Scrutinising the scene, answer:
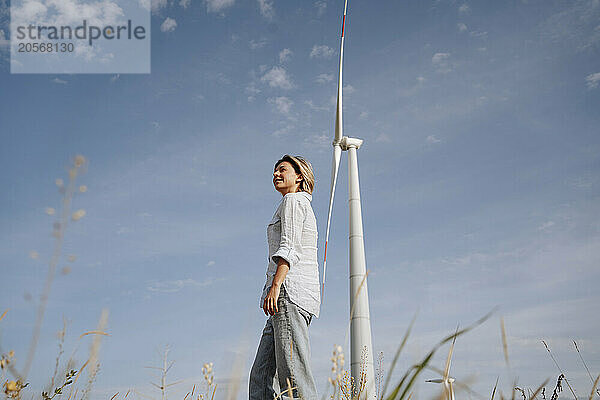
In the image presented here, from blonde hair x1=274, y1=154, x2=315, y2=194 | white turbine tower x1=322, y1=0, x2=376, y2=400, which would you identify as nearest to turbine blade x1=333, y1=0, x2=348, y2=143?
white turbine tower x1=322, y1=0, x2=376, y2=400

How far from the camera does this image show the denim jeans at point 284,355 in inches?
159

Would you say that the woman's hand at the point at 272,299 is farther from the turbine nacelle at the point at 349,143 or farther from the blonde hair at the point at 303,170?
the turbine nacelle at the point at 349,143

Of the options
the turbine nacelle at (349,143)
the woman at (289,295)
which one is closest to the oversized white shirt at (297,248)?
the woman at (289,295)

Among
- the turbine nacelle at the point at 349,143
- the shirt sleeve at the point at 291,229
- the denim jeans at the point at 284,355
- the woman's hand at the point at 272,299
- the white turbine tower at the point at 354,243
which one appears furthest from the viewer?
the turbine nacelle at the point at 349,143

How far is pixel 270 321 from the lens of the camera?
4.44m

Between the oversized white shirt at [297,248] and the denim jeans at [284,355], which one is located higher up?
the oversized white shirt at [297,248]

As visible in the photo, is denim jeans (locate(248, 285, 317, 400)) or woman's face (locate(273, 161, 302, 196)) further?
woman's face (locate(273, 161, 302, 196))

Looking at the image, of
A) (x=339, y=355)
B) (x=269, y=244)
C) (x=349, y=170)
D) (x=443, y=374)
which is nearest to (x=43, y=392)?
(x=339, y=355)

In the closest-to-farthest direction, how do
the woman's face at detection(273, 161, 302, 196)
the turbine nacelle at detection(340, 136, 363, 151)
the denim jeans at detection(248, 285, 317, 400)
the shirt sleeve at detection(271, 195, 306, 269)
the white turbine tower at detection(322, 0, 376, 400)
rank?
the denim jeans at detection(248, 285, 317, 400), the shirt sleeve at detection(271, 195, 306, 269), the woman's face at detection(273, 161, 302, 196), the white turbine tower at detection(322, 0, 376, 400), the turbine nacelle at detection(340, 136, 363, 151)

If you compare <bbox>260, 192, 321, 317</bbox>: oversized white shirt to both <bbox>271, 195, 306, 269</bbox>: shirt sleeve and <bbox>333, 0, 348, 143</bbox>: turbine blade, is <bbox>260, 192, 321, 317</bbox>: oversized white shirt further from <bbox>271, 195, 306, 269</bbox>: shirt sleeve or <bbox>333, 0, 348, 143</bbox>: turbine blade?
<bbox>333, 0, 348, 143</bbox>: turbine blade

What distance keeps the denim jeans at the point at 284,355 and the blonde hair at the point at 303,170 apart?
1000mm

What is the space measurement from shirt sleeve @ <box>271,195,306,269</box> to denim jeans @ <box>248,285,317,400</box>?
24 cm

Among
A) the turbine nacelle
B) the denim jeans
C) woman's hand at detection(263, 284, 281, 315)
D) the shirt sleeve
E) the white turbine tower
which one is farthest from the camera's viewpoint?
the turbine nacelle

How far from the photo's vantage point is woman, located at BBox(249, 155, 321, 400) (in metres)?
4.10
